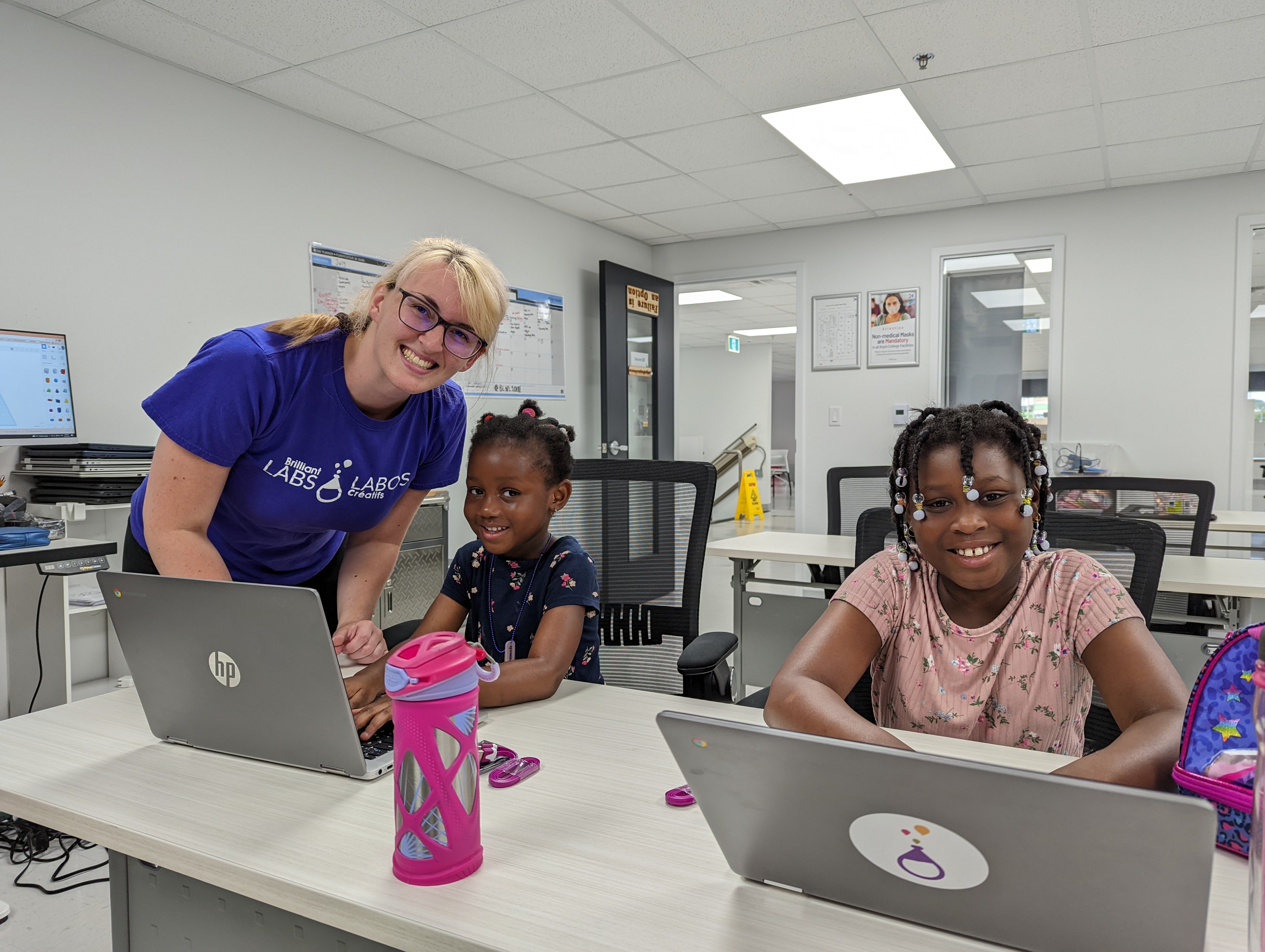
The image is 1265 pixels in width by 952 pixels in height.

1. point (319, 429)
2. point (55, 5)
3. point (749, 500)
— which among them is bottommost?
point (749, 500)

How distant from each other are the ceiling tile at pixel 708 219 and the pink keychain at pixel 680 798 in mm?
4236

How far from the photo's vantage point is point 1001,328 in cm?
484

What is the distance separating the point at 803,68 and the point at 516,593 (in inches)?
92.8

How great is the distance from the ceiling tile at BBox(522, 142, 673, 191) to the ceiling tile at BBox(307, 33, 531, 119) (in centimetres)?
66

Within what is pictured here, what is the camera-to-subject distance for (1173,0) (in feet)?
8.09

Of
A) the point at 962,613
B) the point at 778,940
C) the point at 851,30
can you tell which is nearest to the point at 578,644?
the point at 962,613

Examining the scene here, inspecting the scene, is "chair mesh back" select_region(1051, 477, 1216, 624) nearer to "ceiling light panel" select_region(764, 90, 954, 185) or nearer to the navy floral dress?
the navy floral dress

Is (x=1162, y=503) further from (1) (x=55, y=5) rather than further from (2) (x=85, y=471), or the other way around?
(1) (x=55, y=5)

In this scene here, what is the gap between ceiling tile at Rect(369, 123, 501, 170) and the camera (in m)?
3.52

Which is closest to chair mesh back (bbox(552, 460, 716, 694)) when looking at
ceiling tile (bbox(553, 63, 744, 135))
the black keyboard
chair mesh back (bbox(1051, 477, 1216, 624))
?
the black keyboard

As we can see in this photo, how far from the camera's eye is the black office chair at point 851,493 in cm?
310

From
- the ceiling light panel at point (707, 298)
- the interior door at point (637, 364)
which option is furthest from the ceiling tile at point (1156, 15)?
the ceiling light panel at point (707, 298)

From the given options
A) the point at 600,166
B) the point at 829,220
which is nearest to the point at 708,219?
the point at 829,220

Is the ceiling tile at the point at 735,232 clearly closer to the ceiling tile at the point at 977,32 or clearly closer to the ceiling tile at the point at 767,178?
the ceiling tile at the point at 767,178
